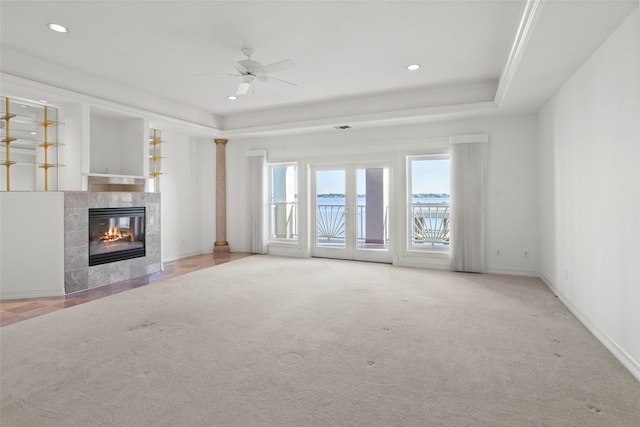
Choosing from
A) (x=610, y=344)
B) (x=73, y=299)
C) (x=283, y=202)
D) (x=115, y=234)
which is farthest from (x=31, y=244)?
(x=610, y=344)

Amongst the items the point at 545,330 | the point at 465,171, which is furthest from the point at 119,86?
the point at 545,330

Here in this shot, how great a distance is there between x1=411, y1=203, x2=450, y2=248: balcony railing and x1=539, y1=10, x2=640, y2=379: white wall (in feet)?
5.98

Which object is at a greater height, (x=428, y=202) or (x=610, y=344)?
(x=428, y=202)

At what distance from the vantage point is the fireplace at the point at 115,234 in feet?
15.9

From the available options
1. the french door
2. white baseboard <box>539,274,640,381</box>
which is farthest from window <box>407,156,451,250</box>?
white baseboard <box>539,274,640,381</box>

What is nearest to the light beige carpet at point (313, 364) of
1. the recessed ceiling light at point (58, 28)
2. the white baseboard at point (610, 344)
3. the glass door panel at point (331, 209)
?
the white baseboard at point (610, 344)

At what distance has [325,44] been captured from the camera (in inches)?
147

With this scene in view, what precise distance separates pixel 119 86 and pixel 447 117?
16.9ft

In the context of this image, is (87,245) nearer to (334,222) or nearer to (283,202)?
(283,202)

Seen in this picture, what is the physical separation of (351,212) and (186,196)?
3555 millimetres

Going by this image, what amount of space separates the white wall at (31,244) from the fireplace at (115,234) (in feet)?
1.43

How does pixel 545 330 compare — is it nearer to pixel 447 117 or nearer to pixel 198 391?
pixel 198 391

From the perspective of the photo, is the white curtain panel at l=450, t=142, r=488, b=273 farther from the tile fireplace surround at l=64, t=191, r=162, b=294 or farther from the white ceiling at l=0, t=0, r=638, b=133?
the tile fireplace surround at l=64, t=191, r=162, b=294

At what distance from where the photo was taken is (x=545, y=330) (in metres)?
3.10
